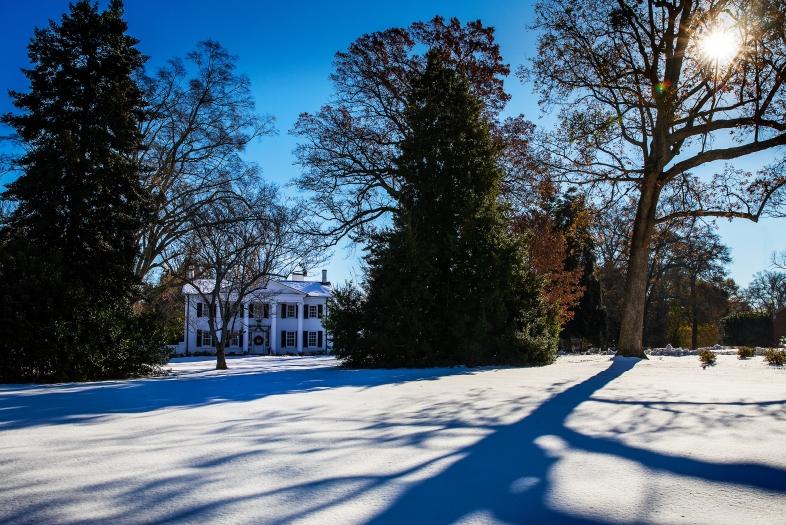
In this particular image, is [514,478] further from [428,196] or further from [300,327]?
[300,327]

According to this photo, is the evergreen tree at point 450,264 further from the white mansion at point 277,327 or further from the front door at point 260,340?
the front door at point 260,340

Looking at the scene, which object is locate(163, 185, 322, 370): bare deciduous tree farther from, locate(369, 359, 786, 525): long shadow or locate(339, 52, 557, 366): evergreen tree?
locate(369, 359, 786, 525): long shadow

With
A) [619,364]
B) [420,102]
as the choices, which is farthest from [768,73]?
[420,102]

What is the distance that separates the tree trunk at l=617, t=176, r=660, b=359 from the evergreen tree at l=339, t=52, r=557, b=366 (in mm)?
2070

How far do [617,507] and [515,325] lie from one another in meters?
12.2

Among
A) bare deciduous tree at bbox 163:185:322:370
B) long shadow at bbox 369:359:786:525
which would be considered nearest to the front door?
bare deciduous tree at bbox 163:185:322:370

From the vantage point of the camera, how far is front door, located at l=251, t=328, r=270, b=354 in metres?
56.4

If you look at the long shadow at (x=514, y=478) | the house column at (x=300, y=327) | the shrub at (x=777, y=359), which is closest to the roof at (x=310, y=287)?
the house column at (x=300, y=327)

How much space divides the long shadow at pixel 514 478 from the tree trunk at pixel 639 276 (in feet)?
38.3

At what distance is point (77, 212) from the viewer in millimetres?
13430

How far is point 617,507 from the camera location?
2.89 meters

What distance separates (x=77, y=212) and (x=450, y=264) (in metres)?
9.71

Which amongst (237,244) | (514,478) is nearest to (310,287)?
(237,244)

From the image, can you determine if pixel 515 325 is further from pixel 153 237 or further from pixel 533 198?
pixel 153 237
